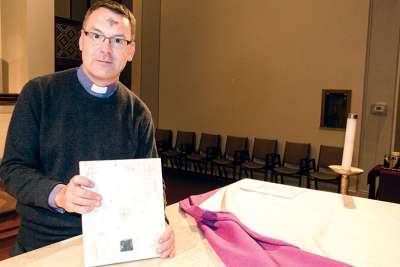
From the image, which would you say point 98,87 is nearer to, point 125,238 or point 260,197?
point 125,238

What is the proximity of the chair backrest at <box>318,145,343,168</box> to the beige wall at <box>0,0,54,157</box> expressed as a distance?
4.75m

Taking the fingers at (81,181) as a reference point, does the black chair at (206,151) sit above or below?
below

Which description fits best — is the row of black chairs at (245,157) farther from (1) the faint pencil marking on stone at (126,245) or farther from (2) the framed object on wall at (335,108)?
(1) the faint pencil marking on stone at (126,245)

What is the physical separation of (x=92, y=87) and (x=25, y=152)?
376 mm

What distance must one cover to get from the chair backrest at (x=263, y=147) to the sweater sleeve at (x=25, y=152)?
20.4ft

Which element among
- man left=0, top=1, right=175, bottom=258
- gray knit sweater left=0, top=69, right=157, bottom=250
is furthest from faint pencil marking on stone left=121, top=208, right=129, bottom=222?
gray knit sweater left=0, top=69, right=157, bottom=250

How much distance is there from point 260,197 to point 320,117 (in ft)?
18.4

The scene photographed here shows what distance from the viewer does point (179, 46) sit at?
8.95m

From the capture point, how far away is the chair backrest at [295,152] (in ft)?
23.2

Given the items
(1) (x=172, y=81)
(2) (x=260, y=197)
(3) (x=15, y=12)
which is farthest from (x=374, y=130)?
(3) (x=15, y=12)

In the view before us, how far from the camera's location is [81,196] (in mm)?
1101

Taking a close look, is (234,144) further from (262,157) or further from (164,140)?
(164,140)

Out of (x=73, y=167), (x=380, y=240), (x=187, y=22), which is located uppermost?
(x=187, y=22)

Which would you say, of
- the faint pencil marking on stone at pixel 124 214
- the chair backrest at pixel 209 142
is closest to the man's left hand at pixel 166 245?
the faint pencil marking on stone at pixel 124 214
